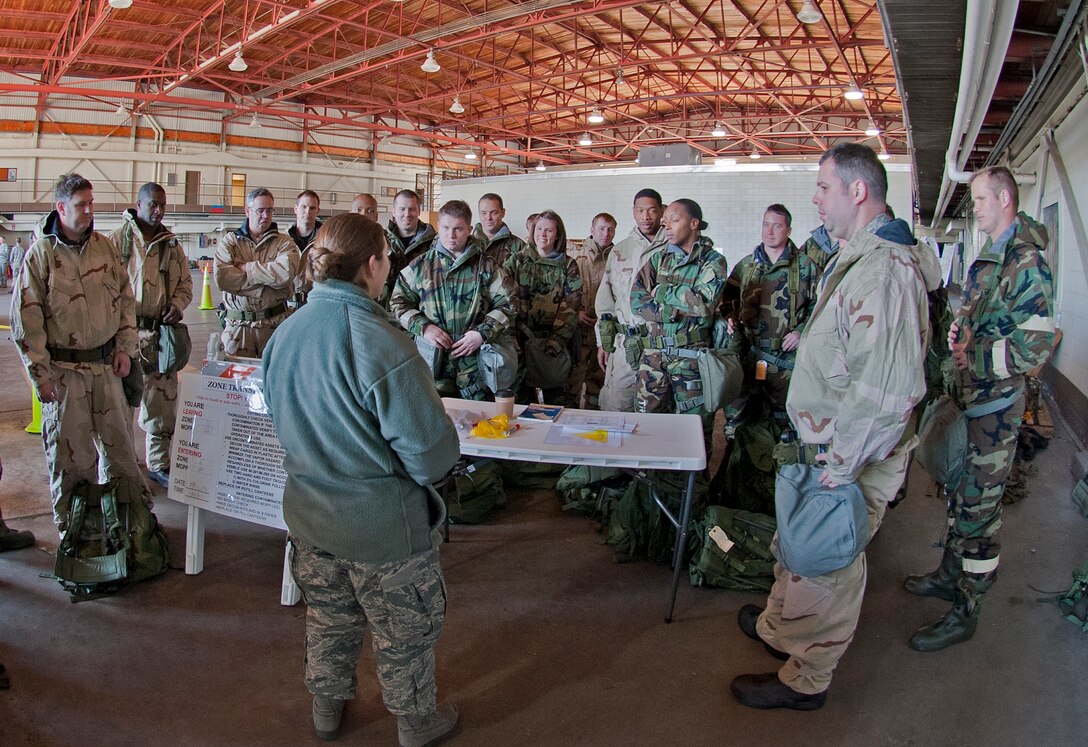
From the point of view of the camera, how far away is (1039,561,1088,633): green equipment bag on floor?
10.5 ft

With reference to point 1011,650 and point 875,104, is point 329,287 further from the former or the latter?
point 875,104

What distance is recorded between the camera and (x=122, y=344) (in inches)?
146

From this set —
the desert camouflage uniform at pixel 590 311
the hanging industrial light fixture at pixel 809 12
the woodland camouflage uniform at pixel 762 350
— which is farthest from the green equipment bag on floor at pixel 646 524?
the hanging industrial light fixture at pixel 809 12

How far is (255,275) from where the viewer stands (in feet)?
15.3

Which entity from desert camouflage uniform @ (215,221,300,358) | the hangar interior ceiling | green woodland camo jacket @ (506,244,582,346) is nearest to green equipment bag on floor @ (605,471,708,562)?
green woodland camo jacket @ (506,244,582,346)

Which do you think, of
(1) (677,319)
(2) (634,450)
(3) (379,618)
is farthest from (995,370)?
(3) (379,618)

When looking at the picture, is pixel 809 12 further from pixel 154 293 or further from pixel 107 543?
pixel 107 543

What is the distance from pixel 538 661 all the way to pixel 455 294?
6.95 feet

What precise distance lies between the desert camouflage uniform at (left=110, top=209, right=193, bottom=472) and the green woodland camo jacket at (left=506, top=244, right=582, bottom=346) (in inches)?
90.4

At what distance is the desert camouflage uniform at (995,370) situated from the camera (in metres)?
2.83

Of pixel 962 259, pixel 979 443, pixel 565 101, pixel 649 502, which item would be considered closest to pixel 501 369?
pixel 649 502

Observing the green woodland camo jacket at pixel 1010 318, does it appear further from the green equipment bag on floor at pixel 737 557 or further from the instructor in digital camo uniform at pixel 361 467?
the instructor in digital camo uniform at pixel 361 467

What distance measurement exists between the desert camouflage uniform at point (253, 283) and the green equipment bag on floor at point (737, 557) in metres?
3.17

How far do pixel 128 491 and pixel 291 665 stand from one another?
4.32 feet
